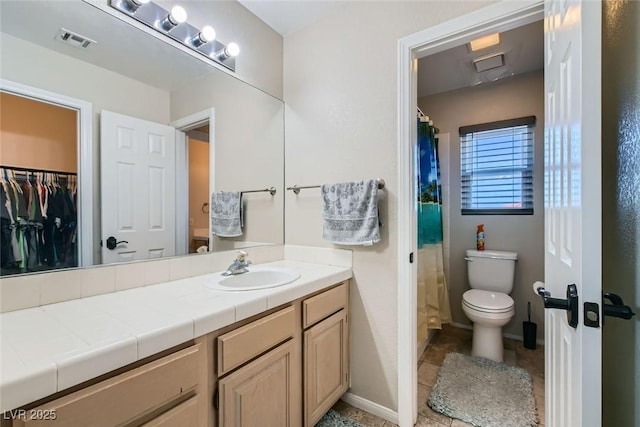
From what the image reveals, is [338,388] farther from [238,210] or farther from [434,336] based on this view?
[434,336]

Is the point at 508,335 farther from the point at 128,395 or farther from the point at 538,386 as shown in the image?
the point at 128,395

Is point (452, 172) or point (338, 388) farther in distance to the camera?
point (452, 172)

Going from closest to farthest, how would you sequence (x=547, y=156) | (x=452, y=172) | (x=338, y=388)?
1. (x=547, y=156)
2. (x=338, y=388)
3. (x=452, y=172)

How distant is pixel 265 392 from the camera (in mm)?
1086

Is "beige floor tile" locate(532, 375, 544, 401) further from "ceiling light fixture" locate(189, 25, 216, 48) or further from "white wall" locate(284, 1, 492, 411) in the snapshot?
"ceiling light fixture" locate(189, 25, 216, 48)

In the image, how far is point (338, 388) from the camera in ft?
5.06

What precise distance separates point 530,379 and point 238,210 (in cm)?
221

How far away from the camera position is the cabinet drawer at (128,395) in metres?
0.61

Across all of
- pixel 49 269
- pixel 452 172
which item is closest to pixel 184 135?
pixel 49 269

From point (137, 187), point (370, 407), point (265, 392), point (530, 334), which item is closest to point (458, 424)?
point (370, 407)

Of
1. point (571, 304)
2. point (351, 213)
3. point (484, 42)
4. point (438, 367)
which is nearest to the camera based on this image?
point (571, 304)

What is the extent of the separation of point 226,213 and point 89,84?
840 millimetres

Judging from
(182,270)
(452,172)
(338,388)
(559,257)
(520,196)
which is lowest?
(338,388)

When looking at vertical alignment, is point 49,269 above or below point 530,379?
above
